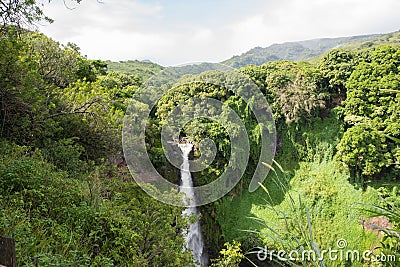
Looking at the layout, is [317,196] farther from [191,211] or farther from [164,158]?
[164,158]

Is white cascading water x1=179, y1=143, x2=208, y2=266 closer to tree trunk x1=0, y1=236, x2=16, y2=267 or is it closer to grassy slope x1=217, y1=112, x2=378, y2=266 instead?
grassy slope x1=217, y1=112, x2=378, y2=266

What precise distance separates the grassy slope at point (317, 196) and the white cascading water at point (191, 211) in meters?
1.31

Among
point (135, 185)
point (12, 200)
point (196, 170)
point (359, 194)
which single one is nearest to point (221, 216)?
point (196, 170)

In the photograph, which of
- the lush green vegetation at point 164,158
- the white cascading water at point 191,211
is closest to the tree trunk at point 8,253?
the lush green vegetation at point 164,158

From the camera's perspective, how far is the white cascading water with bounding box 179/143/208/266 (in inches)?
425

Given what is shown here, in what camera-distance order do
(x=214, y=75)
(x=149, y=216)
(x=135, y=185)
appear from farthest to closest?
(x=214, y=75) → (x=135, y=185) → (x=149, y=216)

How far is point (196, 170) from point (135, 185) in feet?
21.3

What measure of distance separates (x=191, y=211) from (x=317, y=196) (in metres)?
4.82

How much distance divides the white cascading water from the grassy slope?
1314 millimetres

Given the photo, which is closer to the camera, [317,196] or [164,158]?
[164,158]

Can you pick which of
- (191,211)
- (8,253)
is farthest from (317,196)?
(8,253)

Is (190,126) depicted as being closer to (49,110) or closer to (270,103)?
(270,103)

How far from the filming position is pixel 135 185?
225 inches

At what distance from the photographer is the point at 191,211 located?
11391 millimetres
